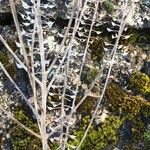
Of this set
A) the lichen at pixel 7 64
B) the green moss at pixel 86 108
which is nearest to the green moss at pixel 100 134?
the green moss at pixel 86 108

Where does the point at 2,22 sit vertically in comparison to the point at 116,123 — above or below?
above

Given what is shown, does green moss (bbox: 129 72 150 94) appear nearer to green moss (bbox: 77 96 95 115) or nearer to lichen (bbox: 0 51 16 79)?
green moss (bbox: 77 96 95 115)

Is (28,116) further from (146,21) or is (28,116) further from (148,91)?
(146,21)

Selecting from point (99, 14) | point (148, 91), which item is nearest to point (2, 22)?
point (99, 14)

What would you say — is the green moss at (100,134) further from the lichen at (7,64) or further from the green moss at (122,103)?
the lichen at (7,64)

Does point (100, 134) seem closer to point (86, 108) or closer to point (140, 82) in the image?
point (86, 108)

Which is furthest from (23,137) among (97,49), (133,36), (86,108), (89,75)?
(133,36)
